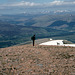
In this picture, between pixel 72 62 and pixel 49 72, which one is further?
pixel 72 62

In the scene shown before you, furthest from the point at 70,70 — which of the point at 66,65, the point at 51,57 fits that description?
the point at 51,57

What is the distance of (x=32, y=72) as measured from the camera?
49.9 ft

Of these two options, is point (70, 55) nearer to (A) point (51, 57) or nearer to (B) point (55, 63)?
(A) point (51, 57)

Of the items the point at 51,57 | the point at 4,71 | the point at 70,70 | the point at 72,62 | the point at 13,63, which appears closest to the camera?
the point at 4,71

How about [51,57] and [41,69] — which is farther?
[51,57]

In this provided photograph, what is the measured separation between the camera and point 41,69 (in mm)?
15969

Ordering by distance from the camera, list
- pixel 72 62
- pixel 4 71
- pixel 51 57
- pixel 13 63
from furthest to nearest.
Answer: pixel 51 57
pixel 72 62
pixel 13 63
pixel 4 71

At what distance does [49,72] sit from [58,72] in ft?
2.64

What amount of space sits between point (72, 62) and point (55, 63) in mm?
2078

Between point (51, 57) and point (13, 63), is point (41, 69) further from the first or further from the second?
point (51, 57)

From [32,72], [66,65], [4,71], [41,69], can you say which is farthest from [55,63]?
[4,71]

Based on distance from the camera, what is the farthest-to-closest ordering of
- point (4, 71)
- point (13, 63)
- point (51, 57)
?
point (51, 57) → point (13, 63) → point (4, 71)

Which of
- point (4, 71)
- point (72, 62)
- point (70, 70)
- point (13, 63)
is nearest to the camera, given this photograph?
point (4, 71)

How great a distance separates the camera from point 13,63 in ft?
56.5
